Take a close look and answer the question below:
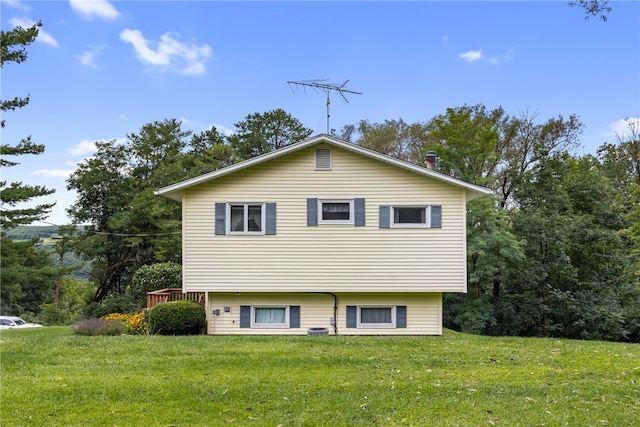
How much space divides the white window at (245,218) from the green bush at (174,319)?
2.53 metres

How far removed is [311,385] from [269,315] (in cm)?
771

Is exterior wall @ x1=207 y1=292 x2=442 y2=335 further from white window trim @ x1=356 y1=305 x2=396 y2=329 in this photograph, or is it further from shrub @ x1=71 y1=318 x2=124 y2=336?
shrub @ x1=71 y1=318 x2=124 y2=336

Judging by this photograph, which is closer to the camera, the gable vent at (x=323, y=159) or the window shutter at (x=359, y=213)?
the window shutter at (x=359, y=213)

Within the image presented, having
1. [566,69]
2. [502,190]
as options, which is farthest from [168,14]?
[502,190]

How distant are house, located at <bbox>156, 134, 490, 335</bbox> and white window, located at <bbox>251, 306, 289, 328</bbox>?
3 cm

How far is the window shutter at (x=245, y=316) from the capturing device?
575 inches

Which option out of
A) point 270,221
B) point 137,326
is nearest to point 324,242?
point 270,221

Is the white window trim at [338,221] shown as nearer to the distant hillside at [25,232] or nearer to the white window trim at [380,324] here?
the white window trim at [380,324]

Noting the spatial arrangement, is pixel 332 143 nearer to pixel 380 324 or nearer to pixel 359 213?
pixel 359 213

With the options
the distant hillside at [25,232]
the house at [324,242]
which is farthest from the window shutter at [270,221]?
the distant hillside at [25,232]

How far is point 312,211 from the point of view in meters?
14.5

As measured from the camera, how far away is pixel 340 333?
1452 centimetres

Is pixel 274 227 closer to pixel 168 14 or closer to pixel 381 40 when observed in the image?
pixel 168 14

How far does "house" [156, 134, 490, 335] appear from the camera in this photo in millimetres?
14336
